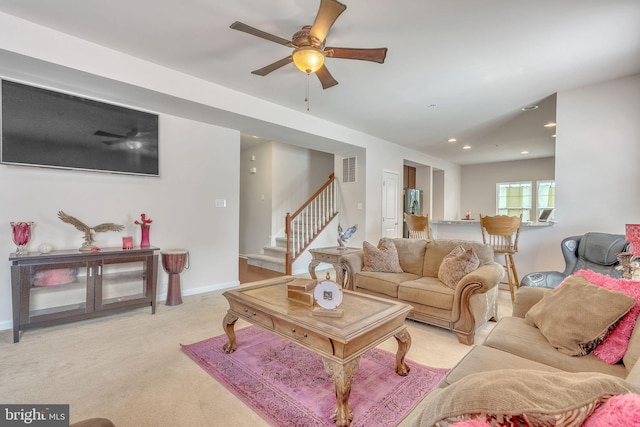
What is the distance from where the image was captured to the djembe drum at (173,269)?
3.71 m

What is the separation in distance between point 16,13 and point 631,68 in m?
6.02

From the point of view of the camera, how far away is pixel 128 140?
364 centimetres

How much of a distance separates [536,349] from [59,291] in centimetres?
407

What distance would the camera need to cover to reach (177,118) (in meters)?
4.07

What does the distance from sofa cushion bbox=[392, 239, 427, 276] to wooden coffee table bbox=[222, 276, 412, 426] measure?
1.44 m

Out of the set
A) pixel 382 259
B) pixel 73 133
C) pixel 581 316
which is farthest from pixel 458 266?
pixel 73 133

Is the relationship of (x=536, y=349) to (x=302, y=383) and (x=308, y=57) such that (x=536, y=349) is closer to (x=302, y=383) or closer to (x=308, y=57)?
(x=302, y=383)

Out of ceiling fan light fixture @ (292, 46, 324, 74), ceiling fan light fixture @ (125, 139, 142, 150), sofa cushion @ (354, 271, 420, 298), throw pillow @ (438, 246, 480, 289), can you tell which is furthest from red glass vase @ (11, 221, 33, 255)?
throw pillow @ (438, 246, 480, 289)

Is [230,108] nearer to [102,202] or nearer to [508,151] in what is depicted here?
[102,202]

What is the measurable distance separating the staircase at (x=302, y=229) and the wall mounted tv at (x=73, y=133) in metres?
2.79

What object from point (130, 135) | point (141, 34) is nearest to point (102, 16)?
point (141, 34)

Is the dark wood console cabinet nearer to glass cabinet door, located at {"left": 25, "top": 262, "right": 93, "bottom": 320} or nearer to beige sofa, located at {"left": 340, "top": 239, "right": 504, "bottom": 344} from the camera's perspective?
glass cabinet door, located at {"left": 25, "top": 262, "right": 93, "bottom": 320}

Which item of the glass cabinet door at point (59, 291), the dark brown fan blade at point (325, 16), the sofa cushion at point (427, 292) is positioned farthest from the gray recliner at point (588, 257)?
the glass cabinet door at point (59, 291)

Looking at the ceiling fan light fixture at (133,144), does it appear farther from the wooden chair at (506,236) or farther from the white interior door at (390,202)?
the wooden chair at (506,236)
